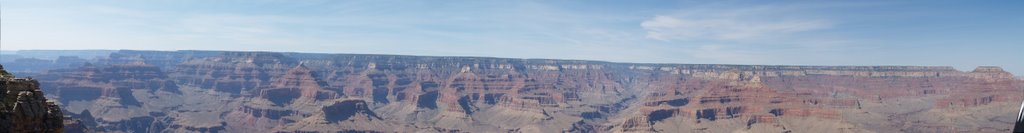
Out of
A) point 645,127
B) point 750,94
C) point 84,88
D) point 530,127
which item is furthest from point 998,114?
point 84,88

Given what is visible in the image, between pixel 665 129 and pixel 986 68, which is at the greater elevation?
pixel 986 68

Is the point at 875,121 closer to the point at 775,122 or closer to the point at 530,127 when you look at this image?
the point at 775,122

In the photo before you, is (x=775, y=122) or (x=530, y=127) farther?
(x=530, y=127)

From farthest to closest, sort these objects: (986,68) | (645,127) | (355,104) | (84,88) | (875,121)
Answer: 1. (986,68)
2. (84,88)
3. (875,121)
4. (355,104)
5. (645,127)

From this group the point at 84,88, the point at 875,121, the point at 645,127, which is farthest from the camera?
the point at 84,88

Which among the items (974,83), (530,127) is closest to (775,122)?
(530,127)

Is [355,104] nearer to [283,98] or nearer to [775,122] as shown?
[283,98]
